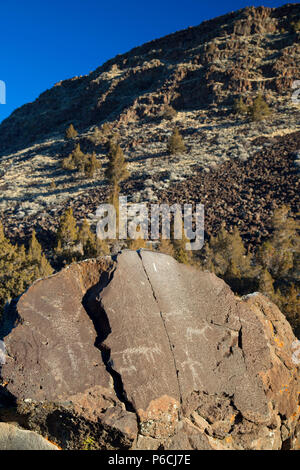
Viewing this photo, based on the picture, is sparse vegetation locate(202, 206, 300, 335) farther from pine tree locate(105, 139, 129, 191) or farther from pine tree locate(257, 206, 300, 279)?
pine tree locate(105, 139, 129, 191)

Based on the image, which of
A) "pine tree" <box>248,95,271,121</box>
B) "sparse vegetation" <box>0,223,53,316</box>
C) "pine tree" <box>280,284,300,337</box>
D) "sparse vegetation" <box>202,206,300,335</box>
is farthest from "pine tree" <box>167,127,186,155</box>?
"pine tree" <box>280,284,300,337</box>

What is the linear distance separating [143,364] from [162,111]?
55186mm

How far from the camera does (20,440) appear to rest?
371cm

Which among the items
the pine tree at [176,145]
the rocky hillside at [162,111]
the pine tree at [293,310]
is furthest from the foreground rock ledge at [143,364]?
the pine tree at [176,145]

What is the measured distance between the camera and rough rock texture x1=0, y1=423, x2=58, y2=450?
3.66 m

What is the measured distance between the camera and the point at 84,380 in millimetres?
4012

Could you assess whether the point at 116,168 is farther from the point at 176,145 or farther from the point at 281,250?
the point at 281,250

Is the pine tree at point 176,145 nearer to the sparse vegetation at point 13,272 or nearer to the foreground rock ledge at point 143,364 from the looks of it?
the sparse vegetation at point 13,272

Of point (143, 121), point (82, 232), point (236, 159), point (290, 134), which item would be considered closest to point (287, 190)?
point (236, 159)

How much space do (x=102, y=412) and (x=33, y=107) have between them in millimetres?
99158

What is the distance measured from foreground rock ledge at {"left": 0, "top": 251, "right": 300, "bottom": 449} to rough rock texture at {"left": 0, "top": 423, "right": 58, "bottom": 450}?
106 millimetres

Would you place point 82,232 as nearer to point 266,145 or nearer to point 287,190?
point 287,190

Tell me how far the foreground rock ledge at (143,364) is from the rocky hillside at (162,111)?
912 inches

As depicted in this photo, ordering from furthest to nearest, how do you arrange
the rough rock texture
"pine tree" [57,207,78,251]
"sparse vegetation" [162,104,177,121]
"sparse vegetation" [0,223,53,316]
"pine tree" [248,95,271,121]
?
1. "sparse vegetation" [162,104,177,121]
2. "pine tree" [248,95,271,121]
3. "pine tree" [57,207,78,251]
4. "sparse vegetation" [0,223,53,316]
5. the rough rock texture
